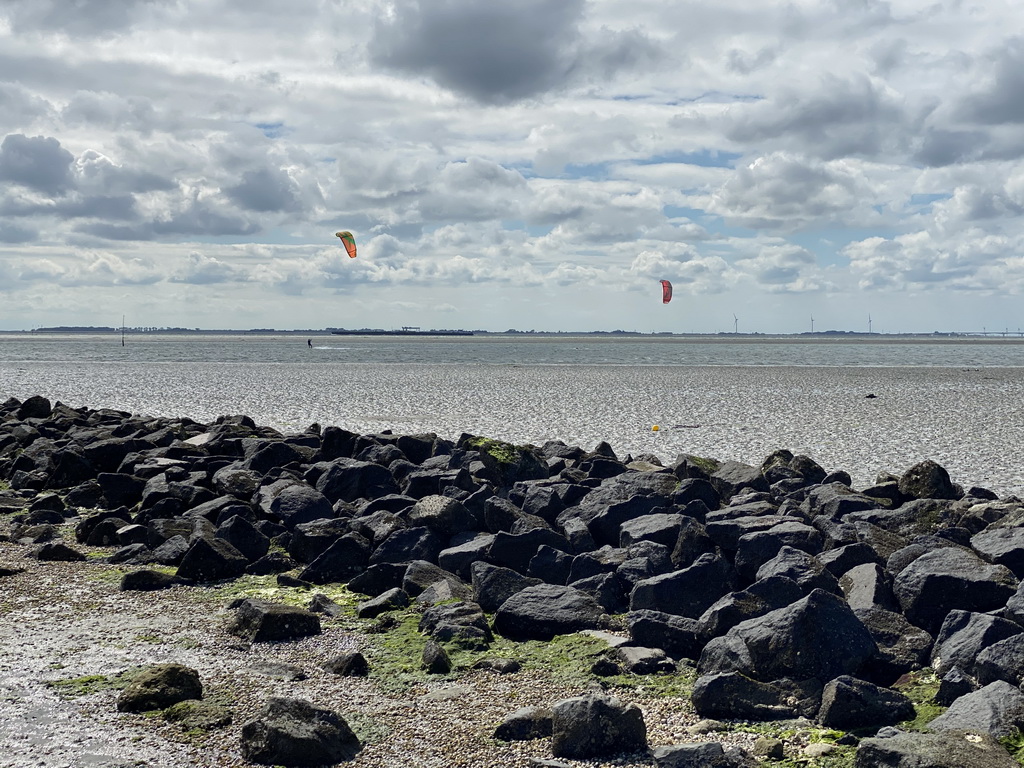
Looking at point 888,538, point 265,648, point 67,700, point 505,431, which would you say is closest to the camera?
point 67,700

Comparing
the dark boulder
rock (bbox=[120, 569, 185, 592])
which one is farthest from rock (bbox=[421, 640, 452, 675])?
rock (bbox=[120, 569, 185, 592])

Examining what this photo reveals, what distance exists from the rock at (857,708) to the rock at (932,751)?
1.72 ft

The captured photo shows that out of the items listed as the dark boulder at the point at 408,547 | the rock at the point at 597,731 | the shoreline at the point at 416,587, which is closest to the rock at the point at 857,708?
the shoreline at the point at 416,587

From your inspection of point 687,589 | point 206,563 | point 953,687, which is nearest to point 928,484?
point 687,589

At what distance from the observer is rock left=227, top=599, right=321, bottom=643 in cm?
721

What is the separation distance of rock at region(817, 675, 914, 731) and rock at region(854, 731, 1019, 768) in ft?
1.72

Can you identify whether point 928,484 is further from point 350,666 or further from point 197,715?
point 197,715

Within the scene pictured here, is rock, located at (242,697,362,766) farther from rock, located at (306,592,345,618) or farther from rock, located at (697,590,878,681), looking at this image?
rock, located at (306,592,345,618)

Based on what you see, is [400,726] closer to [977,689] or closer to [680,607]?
[680,607]

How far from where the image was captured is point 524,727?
17.8 feet

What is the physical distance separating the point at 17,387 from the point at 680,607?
142 feet

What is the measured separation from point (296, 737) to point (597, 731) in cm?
157

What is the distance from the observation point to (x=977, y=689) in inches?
219

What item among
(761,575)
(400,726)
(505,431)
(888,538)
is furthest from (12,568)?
(505,431)
